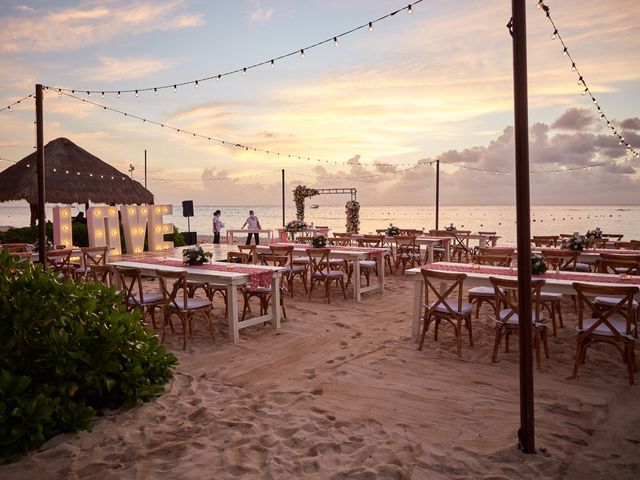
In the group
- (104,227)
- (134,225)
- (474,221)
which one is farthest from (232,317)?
(474,221)

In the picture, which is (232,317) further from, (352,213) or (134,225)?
(352,213)

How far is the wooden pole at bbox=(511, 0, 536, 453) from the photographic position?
2.58 m

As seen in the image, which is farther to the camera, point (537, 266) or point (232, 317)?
point (232, 317)

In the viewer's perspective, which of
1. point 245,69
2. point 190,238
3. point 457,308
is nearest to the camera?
point 457,308

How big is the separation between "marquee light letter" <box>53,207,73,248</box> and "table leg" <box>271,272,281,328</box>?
8392 millimetres

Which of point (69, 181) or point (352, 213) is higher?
point (69, 181)

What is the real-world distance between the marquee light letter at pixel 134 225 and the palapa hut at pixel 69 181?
6.28 feet

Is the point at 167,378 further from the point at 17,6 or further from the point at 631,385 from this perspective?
the point at 17,6

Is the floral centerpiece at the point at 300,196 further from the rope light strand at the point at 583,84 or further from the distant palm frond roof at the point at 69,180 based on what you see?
the rope light strand at the point at 583,84

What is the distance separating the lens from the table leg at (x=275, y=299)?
586cm

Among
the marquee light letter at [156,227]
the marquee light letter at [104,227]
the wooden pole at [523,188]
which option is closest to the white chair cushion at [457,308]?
the wooden pole at [523,188]

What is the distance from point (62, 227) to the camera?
39.3 ft

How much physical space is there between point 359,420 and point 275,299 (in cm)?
282

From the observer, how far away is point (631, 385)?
3.84 metres
